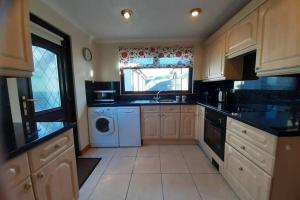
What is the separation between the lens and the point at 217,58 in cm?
251

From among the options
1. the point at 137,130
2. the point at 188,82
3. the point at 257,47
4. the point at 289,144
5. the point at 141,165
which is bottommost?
the point at 141,165

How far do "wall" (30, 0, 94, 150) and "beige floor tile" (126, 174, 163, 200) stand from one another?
4.23 feet

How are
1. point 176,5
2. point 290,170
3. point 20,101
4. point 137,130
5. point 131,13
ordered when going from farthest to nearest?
point 137,130, point 131,13, point 176,5, point 20,101, point 290,170

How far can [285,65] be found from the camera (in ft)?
4.22

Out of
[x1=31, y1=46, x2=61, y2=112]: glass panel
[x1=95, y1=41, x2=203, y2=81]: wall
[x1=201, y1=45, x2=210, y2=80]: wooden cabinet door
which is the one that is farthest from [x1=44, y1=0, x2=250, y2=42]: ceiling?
[x1=31, y1=46, x2=61, y2=112]: glass panel

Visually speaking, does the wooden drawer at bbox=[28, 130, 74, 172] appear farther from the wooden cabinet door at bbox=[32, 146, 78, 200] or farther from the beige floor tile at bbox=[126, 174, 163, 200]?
the beige floor tile at bbox=[126, 174, 163, 200]

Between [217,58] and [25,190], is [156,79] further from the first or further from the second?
[25,190]

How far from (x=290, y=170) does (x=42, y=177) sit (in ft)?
5.90

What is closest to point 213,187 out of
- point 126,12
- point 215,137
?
point 215,137

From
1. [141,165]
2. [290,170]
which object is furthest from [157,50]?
[290,170]

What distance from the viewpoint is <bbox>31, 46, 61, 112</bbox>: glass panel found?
183 centimetres

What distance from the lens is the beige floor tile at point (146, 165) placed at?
2.15 meters

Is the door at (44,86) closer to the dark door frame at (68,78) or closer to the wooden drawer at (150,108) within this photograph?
the dark door frame at (68,78)

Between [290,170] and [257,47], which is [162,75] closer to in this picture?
[257,47]
